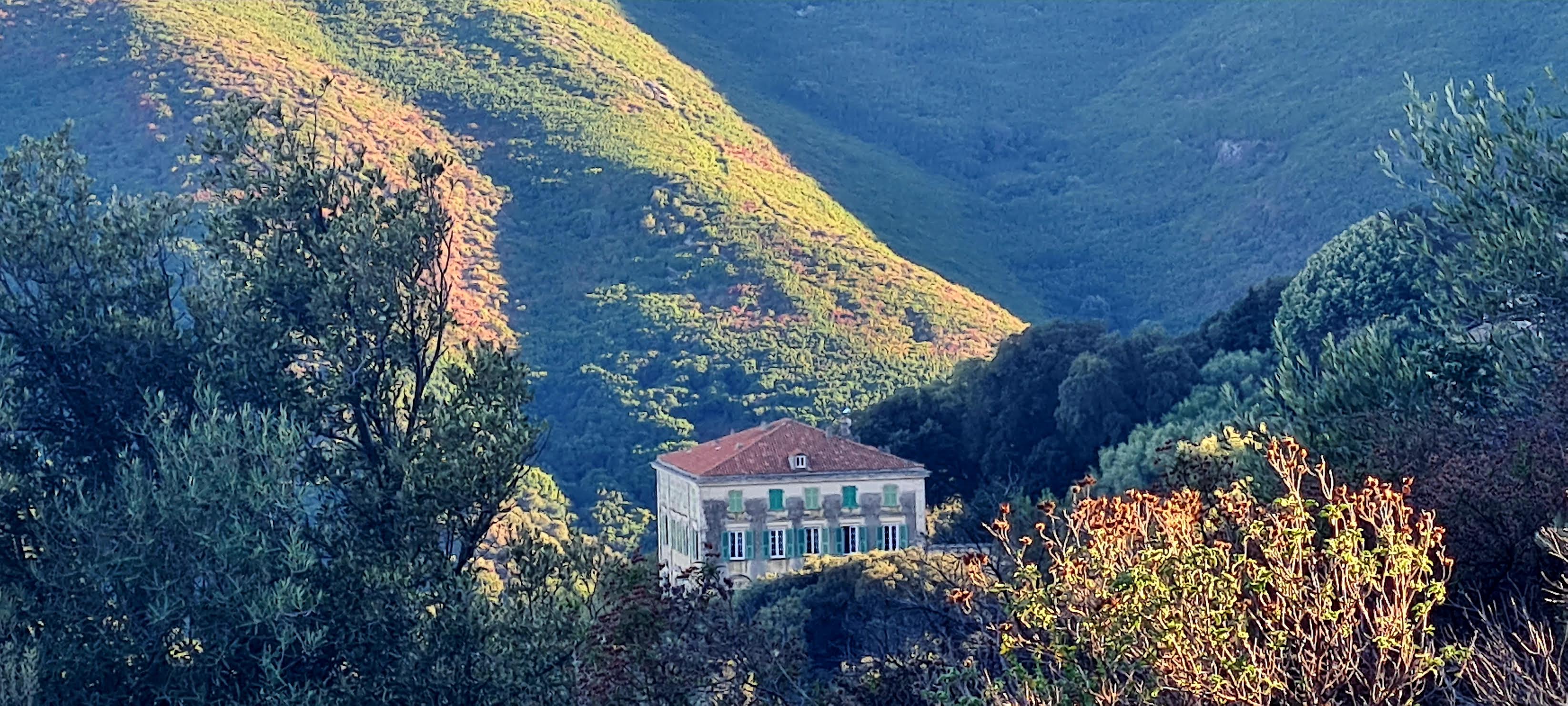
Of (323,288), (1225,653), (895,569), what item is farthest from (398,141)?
(1225,653)

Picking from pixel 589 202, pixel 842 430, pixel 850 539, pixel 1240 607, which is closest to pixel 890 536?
pixel 850 539

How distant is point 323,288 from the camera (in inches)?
516

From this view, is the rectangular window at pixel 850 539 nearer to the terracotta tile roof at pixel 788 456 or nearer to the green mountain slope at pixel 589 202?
the terracotta tile roof at pixel 788 456

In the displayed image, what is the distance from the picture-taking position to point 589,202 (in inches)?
3029

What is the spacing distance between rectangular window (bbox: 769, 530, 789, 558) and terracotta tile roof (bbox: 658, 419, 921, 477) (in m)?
1.39

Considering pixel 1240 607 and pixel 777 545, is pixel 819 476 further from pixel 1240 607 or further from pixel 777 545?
→ pixel 1240 607

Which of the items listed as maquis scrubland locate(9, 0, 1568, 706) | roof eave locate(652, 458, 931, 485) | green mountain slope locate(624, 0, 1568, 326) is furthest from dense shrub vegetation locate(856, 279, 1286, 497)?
green mountain slope locate(624, 0, 1568, 326)

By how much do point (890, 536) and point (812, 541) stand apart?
1824mm

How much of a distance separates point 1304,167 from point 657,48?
98.7 feet

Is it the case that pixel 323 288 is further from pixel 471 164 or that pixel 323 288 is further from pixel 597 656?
pixel 471 164

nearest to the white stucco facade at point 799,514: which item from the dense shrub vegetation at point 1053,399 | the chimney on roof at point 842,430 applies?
the dense shrub vegetation at point 1053,399

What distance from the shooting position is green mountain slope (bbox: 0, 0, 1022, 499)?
65438mm

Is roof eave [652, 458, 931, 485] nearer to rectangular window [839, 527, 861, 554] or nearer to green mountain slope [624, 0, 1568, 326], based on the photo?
rectangular window [839, 527, 861, 554]

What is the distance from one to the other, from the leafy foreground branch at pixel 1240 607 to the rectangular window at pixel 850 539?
3709cm
